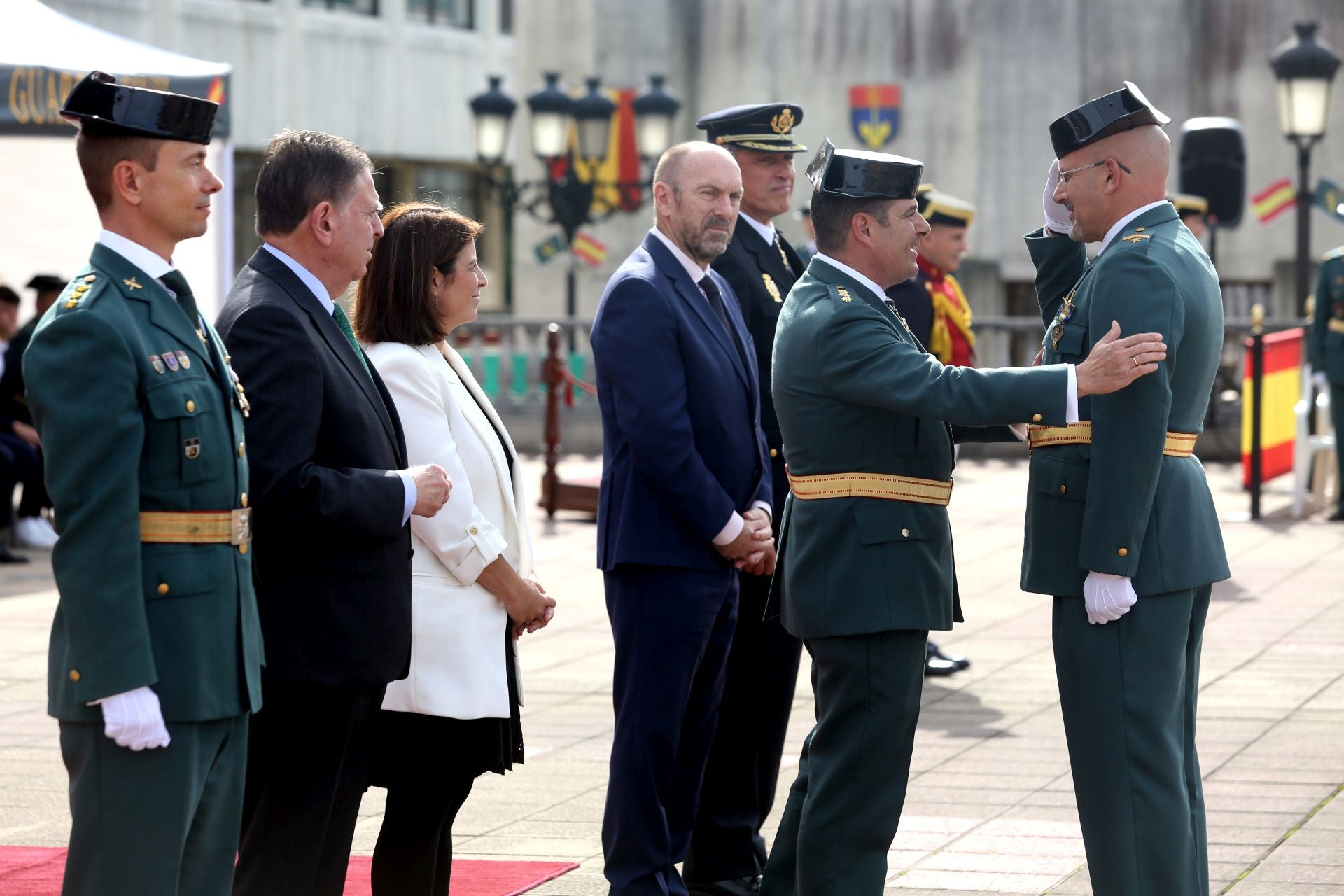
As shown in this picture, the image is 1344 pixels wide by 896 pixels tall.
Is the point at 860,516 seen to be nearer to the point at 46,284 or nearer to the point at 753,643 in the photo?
the point at 753,643

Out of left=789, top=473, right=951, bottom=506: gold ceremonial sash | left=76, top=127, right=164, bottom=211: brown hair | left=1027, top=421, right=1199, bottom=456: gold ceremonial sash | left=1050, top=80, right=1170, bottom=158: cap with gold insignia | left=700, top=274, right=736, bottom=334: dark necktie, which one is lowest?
left=789, top=473, right=951, bottom=506: gold ceremonial sash

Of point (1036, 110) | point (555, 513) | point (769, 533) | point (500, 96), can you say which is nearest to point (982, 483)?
point (555, 513)

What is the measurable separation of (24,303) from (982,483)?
7.88 metres

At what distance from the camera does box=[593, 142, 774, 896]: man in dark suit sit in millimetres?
4910

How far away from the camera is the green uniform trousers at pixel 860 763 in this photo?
4.50m

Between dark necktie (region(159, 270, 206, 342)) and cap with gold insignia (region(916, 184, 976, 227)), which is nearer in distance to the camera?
dark necktie (region(159, 270, 206, 342))

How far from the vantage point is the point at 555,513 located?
1481cm

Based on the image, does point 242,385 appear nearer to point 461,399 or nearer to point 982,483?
point 461,399

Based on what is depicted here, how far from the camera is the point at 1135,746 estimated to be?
Result: 432 centimetres

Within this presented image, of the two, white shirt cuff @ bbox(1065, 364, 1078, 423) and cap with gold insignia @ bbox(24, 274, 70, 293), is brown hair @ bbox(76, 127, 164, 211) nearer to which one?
white shirt cuff @ bbox(1065, 364, 1078, 423)

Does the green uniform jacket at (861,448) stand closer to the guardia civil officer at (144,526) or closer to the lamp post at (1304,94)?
the guardia civil officer at (144,526)

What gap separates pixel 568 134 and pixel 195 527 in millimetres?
17469

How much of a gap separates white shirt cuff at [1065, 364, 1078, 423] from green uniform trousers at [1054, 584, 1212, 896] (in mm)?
422

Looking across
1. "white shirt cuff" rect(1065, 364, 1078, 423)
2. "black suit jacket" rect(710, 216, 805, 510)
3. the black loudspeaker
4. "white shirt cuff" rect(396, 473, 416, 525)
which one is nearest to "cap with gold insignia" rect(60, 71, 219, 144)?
"white shirt cuff" rect(396, 473, 416, 525)
